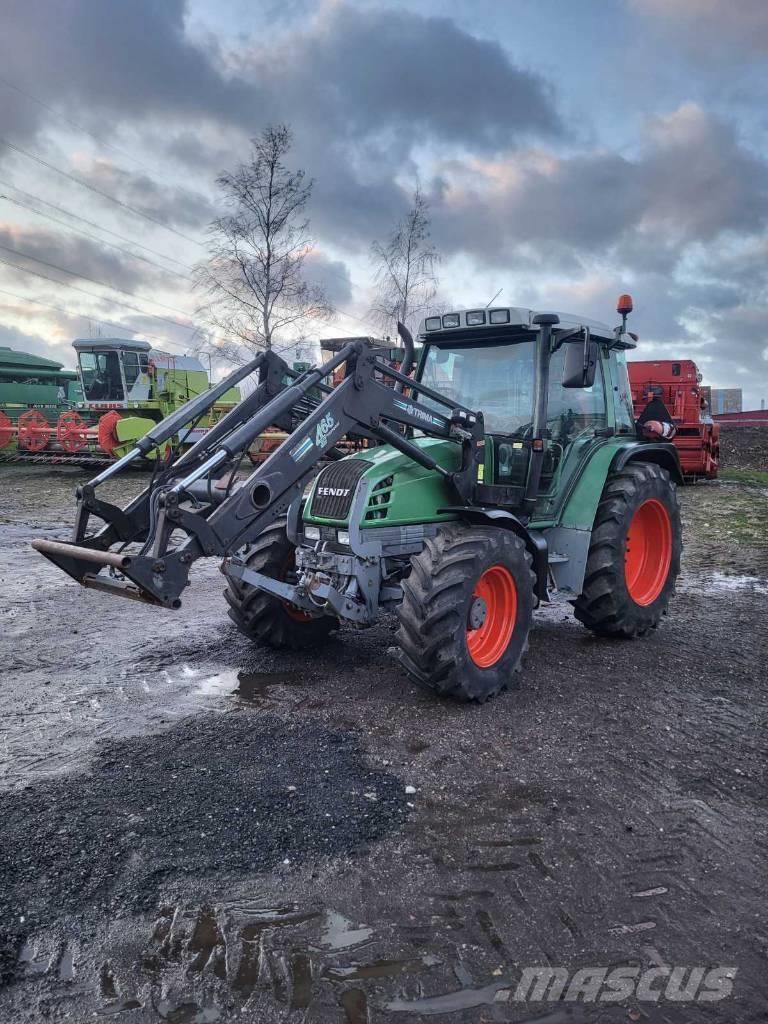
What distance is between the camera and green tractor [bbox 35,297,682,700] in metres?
4.54

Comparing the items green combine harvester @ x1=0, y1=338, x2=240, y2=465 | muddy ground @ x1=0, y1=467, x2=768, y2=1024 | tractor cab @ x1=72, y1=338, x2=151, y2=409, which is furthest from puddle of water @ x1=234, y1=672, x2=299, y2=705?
tractor cab @ x1=72, y1=338, x2=151, y2=409

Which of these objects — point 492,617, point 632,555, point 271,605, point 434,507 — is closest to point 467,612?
point 492,617

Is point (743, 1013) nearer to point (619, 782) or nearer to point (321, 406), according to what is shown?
point (619, 782)

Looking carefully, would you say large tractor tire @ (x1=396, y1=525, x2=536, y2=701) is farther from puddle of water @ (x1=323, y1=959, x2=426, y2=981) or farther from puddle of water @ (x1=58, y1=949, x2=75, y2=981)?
puddle of water @ (x1=58, y1=949, x2=75, y2=981)

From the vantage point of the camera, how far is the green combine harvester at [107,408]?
20.8m

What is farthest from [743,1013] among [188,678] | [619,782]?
[188,678]

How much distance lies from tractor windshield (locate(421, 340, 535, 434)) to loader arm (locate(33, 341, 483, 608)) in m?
0.30

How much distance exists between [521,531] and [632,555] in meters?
2.03

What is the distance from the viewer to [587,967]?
2572mm

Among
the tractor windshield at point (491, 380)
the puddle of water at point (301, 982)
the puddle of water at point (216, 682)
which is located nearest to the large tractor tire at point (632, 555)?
the tractor windshield at point (491, 380)

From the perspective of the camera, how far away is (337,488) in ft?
17.0

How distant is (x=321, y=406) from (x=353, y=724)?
202 cm

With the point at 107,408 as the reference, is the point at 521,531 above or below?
below

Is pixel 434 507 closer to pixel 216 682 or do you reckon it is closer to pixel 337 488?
pixel 337 488
